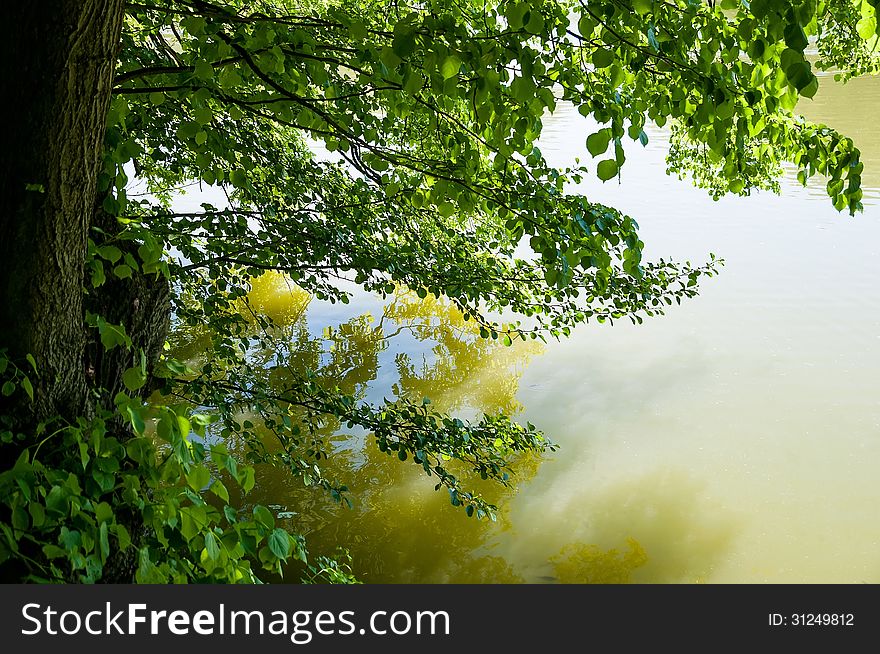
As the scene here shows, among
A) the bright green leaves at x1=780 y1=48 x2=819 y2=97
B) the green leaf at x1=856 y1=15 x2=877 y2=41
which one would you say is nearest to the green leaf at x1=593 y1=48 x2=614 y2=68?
the bright green leaves at x1=780 y1=48 x2=819 y2=97

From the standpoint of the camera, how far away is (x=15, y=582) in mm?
2199

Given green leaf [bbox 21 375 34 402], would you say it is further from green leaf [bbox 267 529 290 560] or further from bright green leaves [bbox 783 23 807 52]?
bright green leaves [bbox 783 23 807 52]

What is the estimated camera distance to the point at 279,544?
Result: 2182 millimetres

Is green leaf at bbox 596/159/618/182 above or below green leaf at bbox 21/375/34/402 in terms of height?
above

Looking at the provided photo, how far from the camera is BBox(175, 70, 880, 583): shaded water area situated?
820 centimetres

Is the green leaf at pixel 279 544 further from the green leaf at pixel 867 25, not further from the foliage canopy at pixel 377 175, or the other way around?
the green leaf at pixel 867 25

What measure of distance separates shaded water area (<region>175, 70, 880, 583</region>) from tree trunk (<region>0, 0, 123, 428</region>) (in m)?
4.71

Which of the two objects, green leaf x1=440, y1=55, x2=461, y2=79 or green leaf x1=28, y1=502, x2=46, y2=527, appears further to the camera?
green leaf x1=440, y1=55, x2=461, y2=79

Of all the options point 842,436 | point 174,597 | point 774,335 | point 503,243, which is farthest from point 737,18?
point 774,335

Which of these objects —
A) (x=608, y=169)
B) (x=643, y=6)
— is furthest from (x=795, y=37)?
(x=608, y=169)

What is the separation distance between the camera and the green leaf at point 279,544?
2146 mm

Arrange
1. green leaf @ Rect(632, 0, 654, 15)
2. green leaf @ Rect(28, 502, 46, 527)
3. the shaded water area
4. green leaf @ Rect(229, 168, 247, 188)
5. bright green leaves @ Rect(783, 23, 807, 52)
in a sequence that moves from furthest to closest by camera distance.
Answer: the shaded water area < green leaf @ Rect(229, 168, 247, 188) < green leaf @ Rect(632, 0, 654, 15) < bright green leaves @ Rect(783, 23, 807, 52) < green leaf @ Rect(28, 502, 46, 527)

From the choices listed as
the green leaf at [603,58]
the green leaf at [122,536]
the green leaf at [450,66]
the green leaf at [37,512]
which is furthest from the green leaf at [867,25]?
the green leaf at [37,512]

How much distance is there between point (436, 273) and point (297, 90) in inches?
59.5
